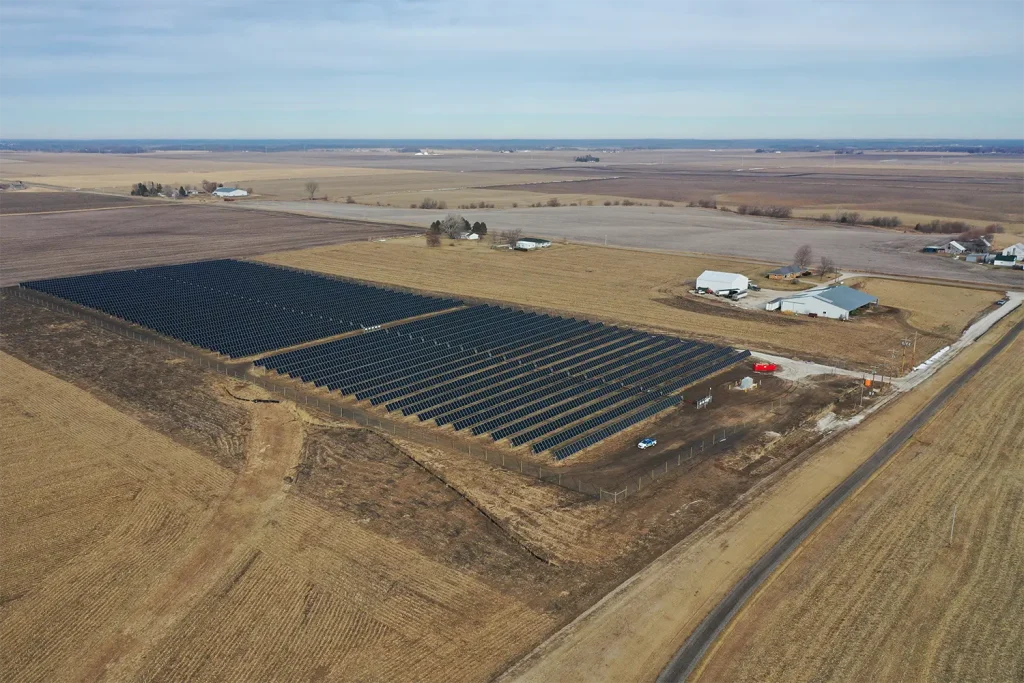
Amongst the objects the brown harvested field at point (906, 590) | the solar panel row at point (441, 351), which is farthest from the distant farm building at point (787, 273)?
the brown harvested field at point (906, 590)

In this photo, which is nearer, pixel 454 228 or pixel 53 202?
pixel 454 228

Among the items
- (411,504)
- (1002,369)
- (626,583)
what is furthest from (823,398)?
(411,504)

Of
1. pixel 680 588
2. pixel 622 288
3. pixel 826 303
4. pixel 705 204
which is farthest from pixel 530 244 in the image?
pixel 680 588

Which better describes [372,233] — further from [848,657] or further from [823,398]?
[848,657]

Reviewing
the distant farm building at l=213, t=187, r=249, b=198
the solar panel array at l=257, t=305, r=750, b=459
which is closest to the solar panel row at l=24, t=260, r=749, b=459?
the solar panel array at l=257, t=305, r=750, b=459

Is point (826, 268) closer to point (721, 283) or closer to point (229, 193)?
point (721, 283)

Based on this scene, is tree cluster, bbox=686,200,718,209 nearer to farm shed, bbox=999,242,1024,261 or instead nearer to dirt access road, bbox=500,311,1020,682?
→ farm shed, bbox=999,242,1024,261
